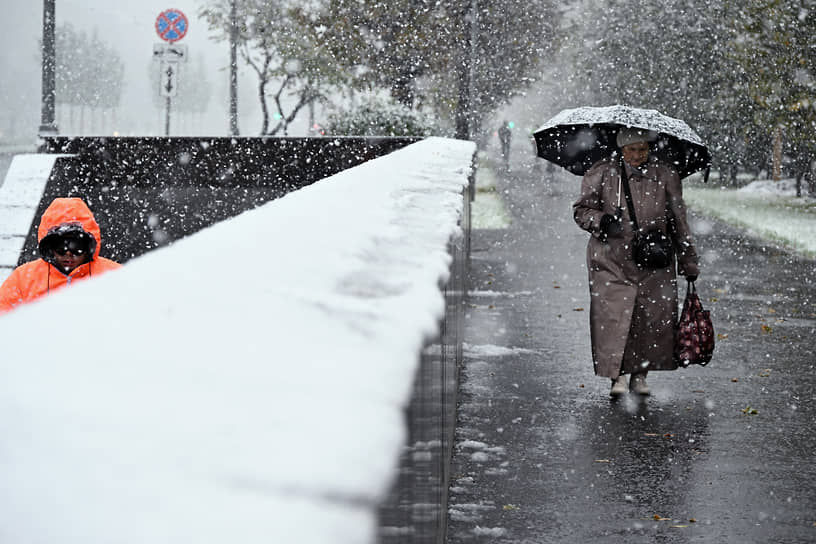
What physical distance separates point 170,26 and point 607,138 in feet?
62.0

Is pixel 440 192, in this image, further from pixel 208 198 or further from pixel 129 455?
pixel 208 198

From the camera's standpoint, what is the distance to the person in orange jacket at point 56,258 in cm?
540

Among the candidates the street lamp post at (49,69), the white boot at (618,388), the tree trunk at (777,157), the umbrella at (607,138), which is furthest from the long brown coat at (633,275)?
the tree trunk at (777,157)

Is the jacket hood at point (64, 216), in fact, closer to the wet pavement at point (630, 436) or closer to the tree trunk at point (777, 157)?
the wet pavement at point (630, 436)

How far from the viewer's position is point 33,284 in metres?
5.41

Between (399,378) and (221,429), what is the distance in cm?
35

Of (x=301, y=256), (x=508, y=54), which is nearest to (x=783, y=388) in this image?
(x=301, y=256)

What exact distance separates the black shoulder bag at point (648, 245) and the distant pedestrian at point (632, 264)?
0.09 feet

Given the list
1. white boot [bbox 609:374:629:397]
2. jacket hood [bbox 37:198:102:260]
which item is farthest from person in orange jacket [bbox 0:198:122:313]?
white boot [bbox 609:374:629:397]

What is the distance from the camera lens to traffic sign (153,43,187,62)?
23.5 metres

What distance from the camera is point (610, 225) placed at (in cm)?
720

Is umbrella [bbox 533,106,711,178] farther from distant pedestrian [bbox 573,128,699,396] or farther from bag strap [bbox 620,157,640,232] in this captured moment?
bag strap [bbox 620,157,640,232]

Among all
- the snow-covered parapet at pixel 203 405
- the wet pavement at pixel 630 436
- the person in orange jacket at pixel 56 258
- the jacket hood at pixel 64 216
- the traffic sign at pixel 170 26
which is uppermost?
the traffic sign at pixel 170 26

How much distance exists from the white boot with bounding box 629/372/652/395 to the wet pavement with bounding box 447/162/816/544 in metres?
0.15
